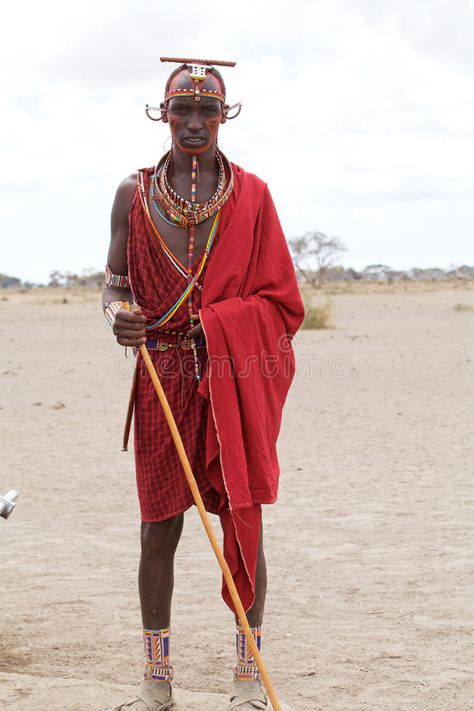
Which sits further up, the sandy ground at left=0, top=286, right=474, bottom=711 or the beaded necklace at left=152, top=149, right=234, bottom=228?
the beaded necklace at left=152, top=149, right=234, bottom=228

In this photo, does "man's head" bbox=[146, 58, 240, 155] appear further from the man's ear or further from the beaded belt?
the beaded belt

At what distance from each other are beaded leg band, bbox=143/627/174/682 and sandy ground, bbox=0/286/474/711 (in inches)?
5.4

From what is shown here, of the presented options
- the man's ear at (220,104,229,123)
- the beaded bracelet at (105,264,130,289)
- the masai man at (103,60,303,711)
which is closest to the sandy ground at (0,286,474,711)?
the masai man at (103,60,303,711)

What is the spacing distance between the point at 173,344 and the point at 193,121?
2.47 ft

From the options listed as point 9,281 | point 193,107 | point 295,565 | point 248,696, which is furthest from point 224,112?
point 9,281

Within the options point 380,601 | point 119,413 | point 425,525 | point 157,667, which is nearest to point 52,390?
point 119,413

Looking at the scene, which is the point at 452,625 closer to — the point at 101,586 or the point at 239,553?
the point at 239,553

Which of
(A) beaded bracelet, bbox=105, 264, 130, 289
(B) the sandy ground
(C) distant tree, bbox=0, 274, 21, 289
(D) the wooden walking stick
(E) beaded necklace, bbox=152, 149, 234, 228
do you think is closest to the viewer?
(D) the wooden walking stick

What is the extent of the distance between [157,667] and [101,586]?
1.40 metres

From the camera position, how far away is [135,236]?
11.0ft

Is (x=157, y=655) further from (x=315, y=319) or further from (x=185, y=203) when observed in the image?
(x=315, y=319)

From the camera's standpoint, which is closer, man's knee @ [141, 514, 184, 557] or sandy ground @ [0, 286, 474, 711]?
man's knee @ [141, 514, 184, 557]

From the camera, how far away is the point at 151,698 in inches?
132

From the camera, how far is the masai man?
3.27 m
